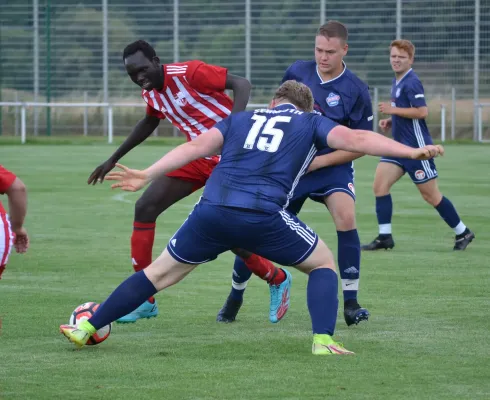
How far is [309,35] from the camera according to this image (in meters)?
40.8

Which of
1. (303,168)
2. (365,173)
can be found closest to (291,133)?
(303,168)

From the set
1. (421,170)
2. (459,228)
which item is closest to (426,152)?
(459,228)

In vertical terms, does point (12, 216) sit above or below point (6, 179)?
below

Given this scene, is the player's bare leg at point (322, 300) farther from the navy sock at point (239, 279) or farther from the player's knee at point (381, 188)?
the player's knee at point (381, 188)

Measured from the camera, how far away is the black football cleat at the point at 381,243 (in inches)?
481

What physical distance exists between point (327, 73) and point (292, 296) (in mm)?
1946

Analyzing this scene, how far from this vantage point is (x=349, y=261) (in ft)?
26.8

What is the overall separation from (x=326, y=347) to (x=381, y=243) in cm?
573

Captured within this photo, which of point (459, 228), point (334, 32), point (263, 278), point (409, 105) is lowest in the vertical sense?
point (459, 228)

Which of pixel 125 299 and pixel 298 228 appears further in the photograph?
pixel 125 299

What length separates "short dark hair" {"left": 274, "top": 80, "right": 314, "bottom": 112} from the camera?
692cm

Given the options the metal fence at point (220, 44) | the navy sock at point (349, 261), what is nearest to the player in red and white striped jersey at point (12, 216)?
the navy sock at point (349, 261)

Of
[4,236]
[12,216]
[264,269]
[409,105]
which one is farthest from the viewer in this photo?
[409,105]

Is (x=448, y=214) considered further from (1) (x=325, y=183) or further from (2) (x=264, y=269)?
(2) (x=264, y=269)
